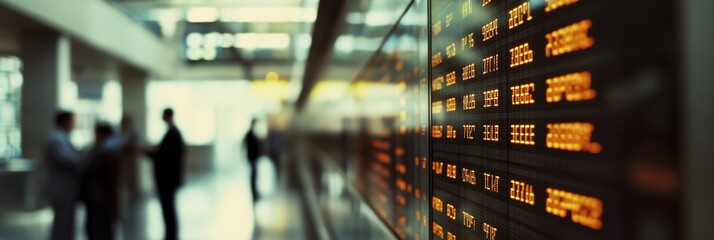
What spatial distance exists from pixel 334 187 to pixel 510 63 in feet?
23.4

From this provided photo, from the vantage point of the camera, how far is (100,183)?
850cm

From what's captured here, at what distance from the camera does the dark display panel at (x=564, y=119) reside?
3.34ft

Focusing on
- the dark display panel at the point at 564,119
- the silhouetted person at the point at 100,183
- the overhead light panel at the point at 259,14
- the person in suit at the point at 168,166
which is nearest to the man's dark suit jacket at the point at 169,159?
the person in suit at the point at 168,166

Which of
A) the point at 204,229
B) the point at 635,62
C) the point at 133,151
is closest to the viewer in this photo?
the point at 635,62

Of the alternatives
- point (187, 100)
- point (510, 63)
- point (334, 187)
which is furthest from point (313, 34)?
point (187, 100)

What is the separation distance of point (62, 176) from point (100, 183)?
0.57 m

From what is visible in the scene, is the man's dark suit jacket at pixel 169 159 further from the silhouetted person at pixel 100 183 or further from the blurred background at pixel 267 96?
the blurred background at pixel 267 96

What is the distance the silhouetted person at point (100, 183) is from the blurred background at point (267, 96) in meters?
1.38

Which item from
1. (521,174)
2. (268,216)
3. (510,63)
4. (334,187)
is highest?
(510,63)

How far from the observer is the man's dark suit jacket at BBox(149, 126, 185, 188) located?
930 cm

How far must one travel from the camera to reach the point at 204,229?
468 inches

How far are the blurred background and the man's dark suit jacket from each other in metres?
0.94

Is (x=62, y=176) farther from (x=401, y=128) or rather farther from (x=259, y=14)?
(x=259, y=14)

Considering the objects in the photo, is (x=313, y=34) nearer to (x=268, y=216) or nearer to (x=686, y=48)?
(x=268, y=216)
